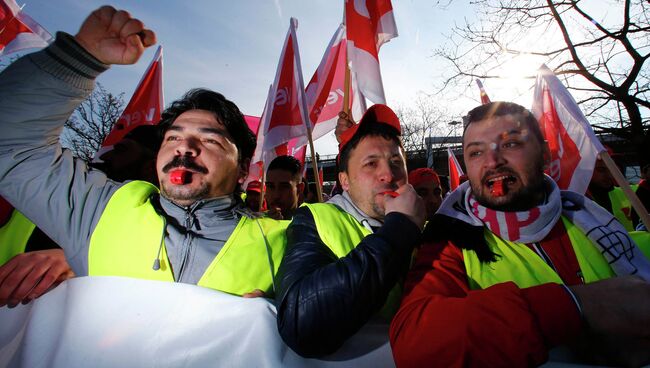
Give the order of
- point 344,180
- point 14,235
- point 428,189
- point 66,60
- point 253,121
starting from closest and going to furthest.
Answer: point 66,60, point 14,235, point 344,180, point 428,189, point 253,121

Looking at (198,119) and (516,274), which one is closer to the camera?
(516,274)

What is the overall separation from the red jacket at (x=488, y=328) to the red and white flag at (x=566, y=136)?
1434 millimetres

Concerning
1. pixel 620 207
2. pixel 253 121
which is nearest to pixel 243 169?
pixel 253 121

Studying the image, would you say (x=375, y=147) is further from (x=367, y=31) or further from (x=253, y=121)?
(x=253, y=121)

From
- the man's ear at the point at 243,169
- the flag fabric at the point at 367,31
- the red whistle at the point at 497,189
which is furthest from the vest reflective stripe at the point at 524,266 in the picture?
the flag fabric at the point at 367,31

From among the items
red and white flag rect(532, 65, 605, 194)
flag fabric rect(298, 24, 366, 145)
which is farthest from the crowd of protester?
flag fabric rect(298, 24, 366, 145)

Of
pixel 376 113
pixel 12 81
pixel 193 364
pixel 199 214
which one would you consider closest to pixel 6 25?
pixel 12 81

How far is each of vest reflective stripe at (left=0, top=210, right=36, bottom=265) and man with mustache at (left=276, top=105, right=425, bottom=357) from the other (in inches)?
54.6

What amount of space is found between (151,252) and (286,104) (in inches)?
123

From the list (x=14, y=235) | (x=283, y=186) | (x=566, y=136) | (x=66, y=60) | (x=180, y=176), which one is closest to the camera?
(x=66, y=60)

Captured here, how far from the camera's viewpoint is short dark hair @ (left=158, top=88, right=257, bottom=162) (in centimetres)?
200

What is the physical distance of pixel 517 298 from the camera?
98cm

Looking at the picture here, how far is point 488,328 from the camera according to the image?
0.95 meters

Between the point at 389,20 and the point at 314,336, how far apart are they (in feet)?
11.7
